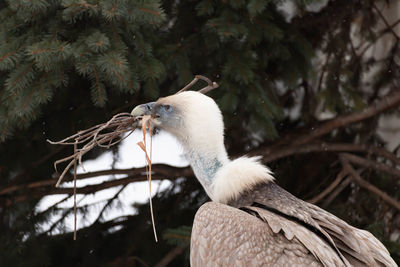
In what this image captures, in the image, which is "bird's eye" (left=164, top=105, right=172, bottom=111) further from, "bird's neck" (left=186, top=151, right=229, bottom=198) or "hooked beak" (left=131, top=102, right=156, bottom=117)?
"bird's neck" (left=186, top=151, right=229, bottom=198)

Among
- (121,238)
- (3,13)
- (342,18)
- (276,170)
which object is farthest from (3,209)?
(342,18)

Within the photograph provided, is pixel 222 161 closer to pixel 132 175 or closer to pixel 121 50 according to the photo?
pixel 121 50

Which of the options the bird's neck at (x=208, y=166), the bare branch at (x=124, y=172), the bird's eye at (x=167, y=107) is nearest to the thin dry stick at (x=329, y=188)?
the bare branch at (x=124, y=172)

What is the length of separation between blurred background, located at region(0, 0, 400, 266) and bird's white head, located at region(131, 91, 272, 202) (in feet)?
1.05

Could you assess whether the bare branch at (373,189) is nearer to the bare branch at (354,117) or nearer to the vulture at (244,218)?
the bare branch at (354,117)

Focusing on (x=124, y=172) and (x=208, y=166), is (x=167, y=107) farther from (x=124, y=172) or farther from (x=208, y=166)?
(x=124, y=172)

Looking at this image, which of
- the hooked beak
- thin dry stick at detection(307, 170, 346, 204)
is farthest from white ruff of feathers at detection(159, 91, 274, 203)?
thin dry stick at detection(307, 170, 346, 204)

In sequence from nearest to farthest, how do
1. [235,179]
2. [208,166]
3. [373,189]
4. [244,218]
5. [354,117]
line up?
[244,218] → [235,179] → [208,166] → [373,189] → [354,117]

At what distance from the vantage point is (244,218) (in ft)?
8.88

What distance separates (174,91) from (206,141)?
1.04m

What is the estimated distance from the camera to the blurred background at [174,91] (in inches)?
127

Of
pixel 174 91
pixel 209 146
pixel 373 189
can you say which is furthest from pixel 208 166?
pixel 373 189

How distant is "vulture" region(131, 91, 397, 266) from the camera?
2615 mm

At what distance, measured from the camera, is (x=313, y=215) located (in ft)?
9.31
